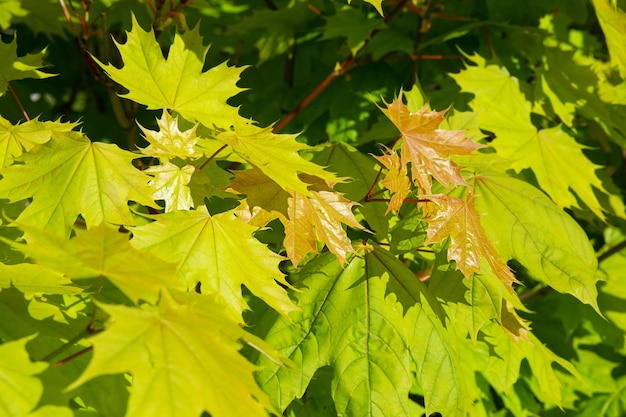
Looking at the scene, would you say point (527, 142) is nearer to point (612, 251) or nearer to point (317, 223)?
point (612, 251)

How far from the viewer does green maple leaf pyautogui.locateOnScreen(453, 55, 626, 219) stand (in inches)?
78.8

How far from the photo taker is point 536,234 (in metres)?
1.60

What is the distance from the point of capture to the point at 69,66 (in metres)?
3.00

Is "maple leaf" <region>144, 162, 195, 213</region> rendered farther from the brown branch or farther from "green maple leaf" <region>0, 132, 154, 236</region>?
the brown branch

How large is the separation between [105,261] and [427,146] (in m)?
0.80

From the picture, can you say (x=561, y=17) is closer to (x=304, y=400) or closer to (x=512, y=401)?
(x=512, y=401)

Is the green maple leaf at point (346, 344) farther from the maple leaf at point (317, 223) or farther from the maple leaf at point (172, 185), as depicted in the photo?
the maple leaf at point (172, 185)

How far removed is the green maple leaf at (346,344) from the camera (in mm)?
1383

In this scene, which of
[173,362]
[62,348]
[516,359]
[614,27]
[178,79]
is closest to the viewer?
[173,362]

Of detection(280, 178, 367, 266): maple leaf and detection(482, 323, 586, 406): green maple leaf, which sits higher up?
detection(280, 178, 367, 266): maple leaf

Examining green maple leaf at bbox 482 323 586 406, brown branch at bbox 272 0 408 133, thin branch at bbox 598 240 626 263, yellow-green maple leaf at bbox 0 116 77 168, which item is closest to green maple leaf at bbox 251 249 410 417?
green maple leaf at bbox 482 323 586 406

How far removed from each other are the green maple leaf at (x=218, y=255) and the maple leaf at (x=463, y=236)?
1.18 feet

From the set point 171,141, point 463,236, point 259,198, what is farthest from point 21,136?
point 463,236

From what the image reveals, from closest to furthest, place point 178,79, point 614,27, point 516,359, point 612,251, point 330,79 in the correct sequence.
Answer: point 178,79, point 516,359, point 614,27, point 330,79, point 612,251
